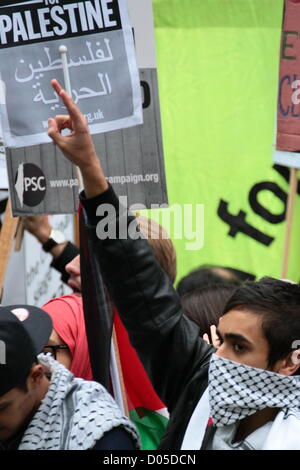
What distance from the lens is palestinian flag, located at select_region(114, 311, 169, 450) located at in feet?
10.5

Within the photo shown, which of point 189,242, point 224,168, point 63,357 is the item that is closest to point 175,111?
point 224,168

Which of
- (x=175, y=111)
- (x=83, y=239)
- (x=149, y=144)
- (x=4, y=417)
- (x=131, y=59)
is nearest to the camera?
(x=4, y=417)

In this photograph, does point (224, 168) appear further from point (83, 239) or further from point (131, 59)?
point (83, 239)

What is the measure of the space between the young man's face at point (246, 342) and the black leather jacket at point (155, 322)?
13 centimetres

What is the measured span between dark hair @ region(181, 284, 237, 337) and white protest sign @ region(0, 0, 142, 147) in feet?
2.66

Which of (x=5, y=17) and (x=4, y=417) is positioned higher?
(x=5, y=17)

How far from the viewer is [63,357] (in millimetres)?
3230

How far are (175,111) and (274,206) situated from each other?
29.2 inches

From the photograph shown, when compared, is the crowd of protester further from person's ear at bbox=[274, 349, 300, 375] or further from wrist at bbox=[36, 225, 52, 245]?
wrist at bbox=[36, 225, 52, 245]

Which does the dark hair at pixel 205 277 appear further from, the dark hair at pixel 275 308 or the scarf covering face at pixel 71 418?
the scarf covering face at pixel 71 418

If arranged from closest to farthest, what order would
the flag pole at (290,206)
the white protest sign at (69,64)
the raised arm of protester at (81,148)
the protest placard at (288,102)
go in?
the raised arm of protester at (81,148) → the white protest sign at (69,64) → the protest placard at (288,102) → the flag pole at (290,206)

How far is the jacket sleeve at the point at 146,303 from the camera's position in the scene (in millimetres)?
2314

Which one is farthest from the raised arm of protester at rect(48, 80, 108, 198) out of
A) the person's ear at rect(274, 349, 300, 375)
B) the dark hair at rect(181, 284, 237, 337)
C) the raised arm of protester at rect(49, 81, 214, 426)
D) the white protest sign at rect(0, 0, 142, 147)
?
the dark hair at rect(181, 284, 237, 337)

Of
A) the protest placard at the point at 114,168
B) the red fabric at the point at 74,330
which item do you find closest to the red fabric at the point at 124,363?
the red fabric at the point at 74,330
